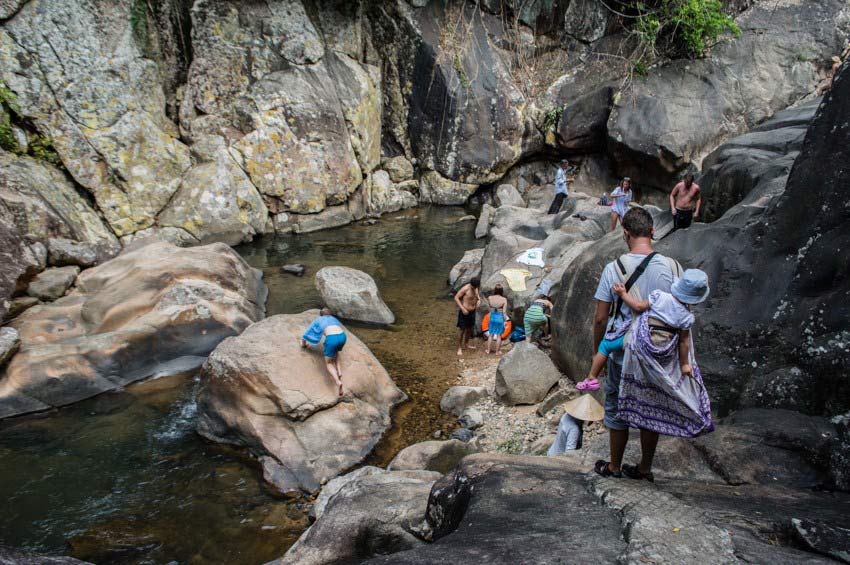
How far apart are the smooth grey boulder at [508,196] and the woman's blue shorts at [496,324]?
1184 centimetres

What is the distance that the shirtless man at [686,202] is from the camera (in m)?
8.23

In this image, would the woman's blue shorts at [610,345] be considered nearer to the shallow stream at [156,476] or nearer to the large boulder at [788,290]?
the large boulder at [788,290]

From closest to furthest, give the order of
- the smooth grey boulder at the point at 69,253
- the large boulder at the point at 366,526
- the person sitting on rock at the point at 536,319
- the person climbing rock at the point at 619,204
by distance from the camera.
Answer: the large boulder at the point at 366,526 → the person sitting on rock at the point at 536,319 → the smooth grey boulder at the point at 69,253 → the person climbing rock at the point at 619,204

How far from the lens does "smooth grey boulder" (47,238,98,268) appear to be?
1102cm

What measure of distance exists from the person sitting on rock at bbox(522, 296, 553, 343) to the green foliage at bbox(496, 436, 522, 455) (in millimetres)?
2707

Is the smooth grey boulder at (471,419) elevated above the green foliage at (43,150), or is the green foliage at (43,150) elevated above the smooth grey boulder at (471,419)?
the green foliage at (43,150)

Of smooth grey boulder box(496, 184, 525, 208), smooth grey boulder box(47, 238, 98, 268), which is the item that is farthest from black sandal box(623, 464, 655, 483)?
smooth grey boulder box(496, 184, 525, 208)

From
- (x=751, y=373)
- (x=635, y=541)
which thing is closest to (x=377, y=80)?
(x=751, y=373)

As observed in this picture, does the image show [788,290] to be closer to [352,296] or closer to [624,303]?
[624,303]

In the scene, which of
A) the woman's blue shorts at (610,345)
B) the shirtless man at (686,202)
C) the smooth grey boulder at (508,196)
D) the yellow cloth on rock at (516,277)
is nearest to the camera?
the woman's blue shorts at (610,345)

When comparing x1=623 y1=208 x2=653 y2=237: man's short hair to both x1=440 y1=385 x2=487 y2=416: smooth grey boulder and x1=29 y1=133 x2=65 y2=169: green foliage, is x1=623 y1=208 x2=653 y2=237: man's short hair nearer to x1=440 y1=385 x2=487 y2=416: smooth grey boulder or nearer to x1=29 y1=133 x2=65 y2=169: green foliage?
x1=440 y1=385 x2=487 y2=416: smooth grey boulder

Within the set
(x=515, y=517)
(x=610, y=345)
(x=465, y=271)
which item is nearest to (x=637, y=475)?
(x=610, y=345)

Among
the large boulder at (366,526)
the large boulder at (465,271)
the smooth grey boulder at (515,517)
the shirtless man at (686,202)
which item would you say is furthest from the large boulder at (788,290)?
the large boulder at (465,271)

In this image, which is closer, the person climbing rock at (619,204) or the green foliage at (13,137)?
the person climbing rock at (619,204)
